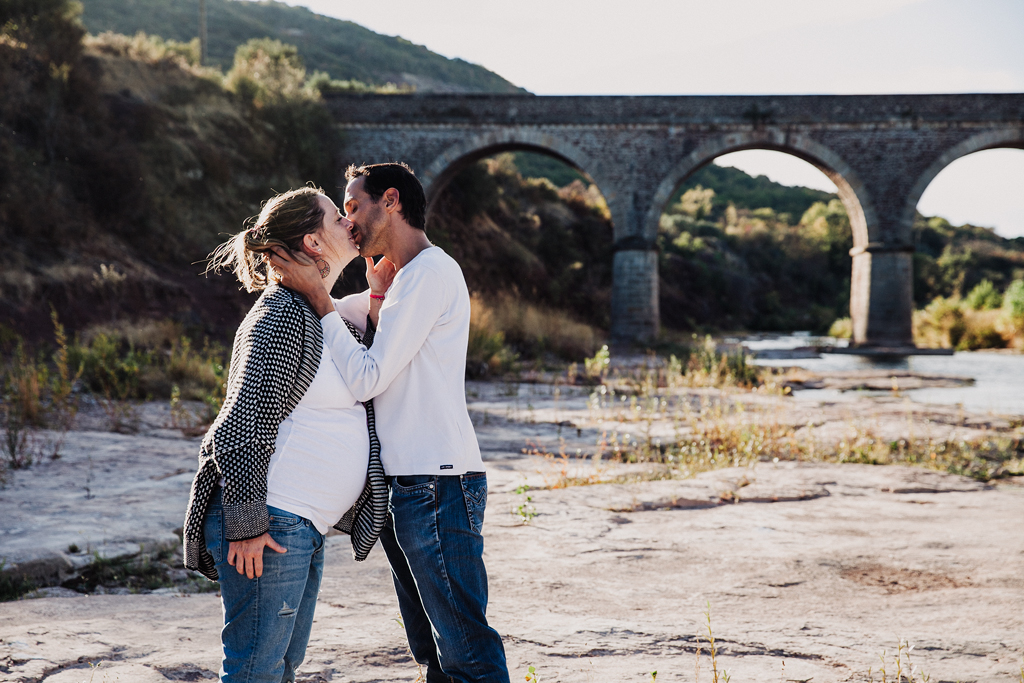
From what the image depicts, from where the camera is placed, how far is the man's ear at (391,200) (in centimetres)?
188

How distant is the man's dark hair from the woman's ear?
0.65ft

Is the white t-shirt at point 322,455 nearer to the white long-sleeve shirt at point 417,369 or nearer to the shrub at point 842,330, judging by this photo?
the white long-sleeve shirt at point 417,369

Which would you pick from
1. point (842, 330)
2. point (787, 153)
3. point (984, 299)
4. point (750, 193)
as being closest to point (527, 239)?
point (787, 153)

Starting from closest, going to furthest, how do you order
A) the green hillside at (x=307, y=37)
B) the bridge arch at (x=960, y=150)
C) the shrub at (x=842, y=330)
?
the bridge arch at (x=960, y=150)
the shrub at (x=842, y=330)
the green hillside at (x=307, y=37)

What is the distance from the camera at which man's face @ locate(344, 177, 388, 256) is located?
188cm

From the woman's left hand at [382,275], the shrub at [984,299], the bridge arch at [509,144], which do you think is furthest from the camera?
the shrub at [984,299]

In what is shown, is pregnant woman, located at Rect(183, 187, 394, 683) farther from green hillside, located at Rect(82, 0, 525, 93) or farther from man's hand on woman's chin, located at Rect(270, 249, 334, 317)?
green hillside, located at Rect(82, 0, 525, 93)

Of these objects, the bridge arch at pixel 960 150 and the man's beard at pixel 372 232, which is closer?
the man's beard at pixel 372 232

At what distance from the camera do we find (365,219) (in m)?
1.89

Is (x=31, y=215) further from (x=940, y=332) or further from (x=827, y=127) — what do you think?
(x=940, y=332)

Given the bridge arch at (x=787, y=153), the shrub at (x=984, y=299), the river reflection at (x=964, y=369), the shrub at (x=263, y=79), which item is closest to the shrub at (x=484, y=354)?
the river reflection at (x=964, y=369)

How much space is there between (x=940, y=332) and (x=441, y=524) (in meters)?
22.9

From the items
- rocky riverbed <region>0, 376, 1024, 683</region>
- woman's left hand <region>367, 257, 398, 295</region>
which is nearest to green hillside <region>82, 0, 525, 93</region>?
rocky riverbed <region>0, 376, 1024, 683</region>

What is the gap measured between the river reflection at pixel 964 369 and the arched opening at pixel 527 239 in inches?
192
